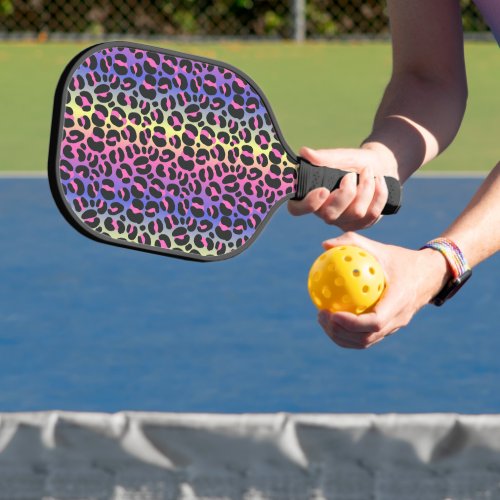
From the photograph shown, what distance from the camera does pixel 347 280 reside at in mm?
2137

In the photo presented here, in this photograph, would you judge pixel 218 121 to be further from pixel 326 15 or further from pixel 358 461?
pixel 326 15

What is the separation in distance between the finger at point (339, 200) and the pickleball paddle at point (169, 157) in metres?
0.04

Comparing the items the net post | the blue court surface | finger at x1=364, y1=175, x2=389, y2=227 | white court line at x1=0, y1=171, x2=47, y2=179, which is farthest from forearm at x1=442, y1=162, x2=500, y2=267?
the net post

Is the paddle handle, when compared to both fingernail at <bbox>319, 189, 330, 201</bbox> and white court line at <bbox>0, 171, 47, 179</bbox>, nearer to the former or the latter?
fingernail at <bbox>319, 189, 330, 201</bbox>

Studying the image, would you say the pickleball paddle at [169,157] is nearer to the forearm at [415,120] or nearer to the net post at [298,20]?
the forearm at [415,120]

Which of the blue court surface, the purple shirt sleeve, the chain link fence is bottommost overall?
the chain link fence

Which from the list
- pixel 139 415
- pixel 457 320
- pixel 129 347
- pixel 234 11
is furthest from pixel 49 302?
pixel 234 11

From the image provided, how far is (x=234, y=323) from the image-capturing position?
200 inches

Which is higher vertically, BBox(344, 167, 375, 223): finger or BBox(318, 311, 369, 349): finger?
BBox(344, 167, 375, 223): finger

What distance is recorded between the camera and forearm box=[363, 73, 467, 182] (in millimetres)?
2520

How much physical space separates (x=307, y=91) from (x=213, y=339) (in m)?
5.59

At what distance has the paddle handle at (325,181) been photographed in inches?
92.0

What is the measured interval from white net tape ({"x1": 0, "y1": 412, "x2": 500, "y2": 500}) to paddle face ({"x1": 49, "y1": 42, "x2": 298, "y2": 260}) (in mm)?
326

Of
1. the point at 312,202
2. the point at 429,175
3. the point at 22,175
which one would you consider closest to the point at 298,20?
the point at 429,175
